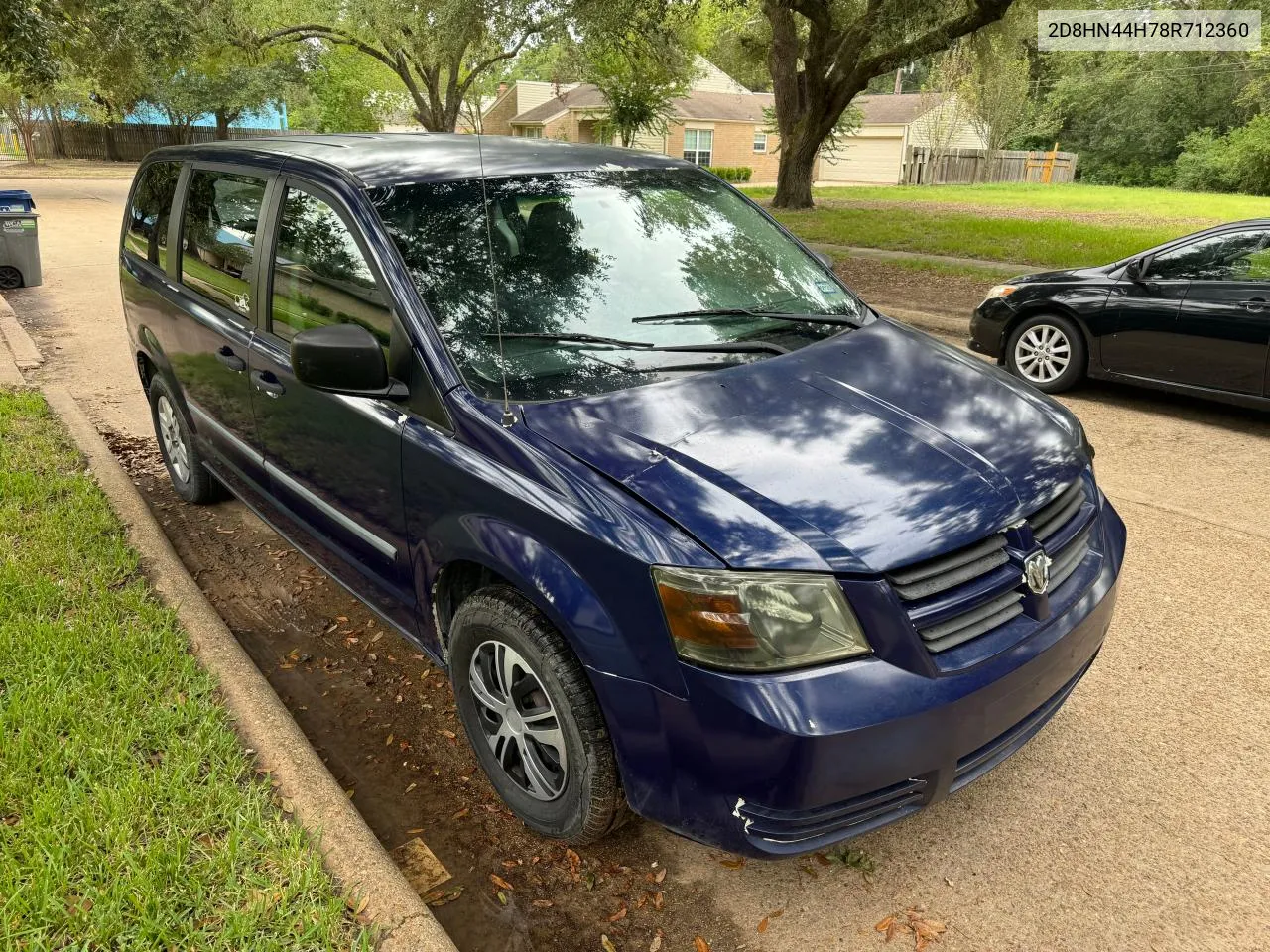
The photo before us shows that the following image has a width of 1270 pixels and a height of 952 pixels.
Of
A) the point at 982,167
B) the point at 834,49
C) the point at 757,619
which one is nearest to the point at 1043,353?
the point at 757,619

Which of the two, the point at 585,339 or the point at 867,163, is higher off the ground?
the point at 867,163

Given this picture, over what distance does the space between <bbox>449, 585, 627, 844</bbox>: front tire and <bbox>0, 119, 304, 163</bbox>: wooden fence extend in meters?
47.9

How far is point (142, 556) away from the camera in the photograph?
423cm

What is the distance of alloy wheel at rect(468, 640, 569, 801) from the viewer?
263cm

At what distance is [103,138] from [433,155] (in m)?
50.3

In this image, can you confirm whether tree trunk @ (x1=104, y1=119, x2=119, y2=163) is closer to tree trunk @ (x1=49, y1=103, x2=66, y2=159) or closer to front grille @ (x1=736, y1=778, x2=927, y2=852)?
tree trunk @ (x1=49, y1=103, x2=66, y2=159)

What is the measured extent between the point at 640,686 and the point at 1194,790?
6.53 feet

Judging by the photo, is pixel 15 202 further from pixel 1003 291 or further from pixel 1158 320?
pixel 1158 320

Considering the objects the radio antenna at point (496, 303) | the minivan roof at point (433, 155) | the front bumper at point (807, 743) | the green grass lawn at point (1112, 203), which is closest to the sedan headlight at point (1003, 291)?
the minivan roof at point (433, 155)

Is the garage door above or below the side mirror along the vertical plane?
above

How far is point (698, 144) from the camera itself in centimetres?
4931

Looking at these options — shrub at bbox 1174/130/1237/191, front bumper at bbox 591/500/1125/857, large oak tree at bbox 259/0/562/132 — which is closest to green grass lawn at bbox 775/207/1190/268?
large oak tree at bbox 259/0/562/132

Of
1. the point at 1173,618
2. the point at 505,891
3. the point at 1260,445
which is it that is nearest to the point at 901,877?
the point at 505,891

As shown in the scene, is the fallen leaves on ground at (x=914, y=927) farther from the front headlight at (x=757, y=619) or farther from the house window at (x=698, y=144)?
the house window at (x=698, y=144)
